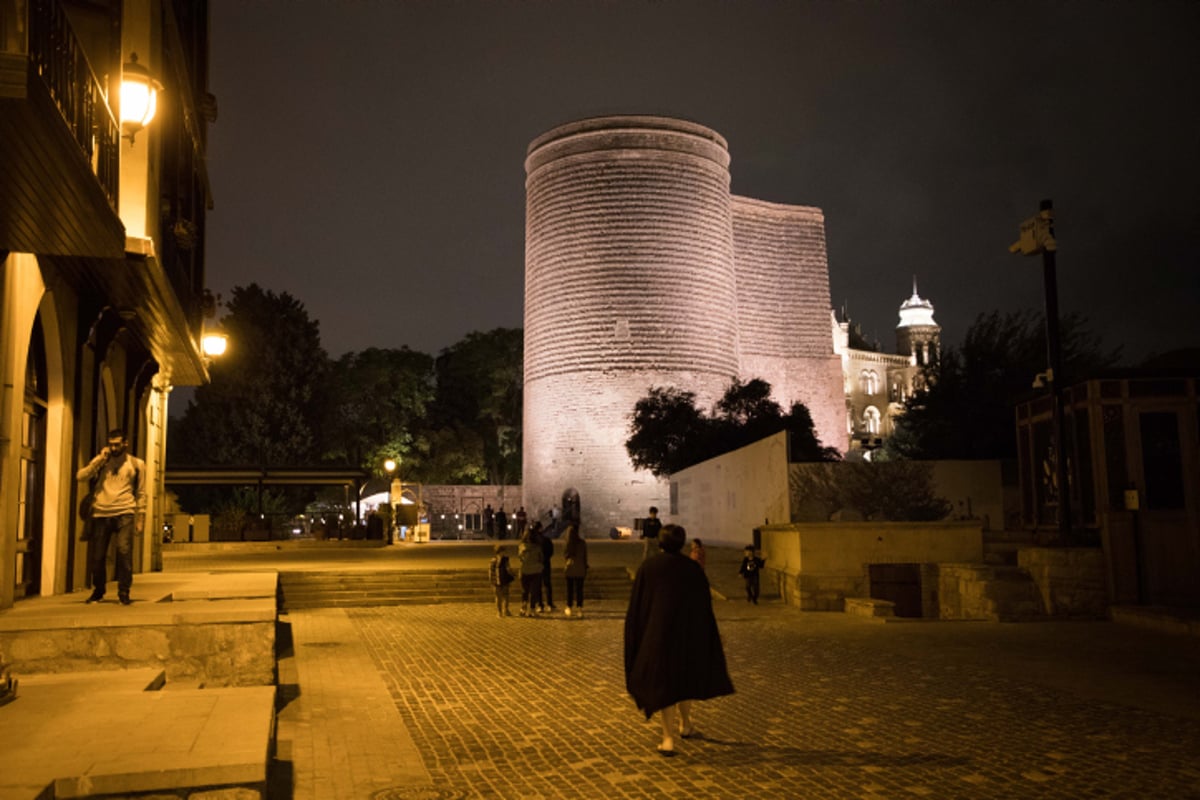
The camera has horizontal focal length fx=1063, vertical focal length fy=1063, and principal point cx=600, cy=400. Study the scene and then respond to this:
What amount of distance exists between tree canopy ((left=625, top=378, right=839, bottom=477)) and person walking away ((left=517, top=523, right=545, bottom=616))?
24.6m

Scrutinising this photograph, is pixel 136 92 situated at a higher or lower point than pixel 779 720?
higher

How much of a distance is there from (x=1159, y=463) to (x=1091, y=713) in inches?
368

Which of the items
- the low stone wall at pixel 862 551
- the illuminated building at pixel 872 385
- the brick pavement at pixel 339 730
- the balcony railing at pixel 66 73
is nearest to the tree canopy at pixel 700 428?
the low stone wall at pixel 862 551

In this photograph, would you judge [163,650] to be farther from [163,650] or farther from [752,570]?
[752,570]

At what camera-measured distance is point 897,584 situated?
52.4ft

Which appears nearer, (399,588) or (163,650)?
(163,650)

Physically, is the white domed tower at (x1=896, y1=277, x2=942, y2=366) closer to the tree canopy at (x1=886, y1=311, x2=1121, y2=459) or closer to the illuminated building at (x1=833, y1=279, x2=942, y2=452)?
the illuminated building at (x1=833, y1=279, x2=942, y2=452)

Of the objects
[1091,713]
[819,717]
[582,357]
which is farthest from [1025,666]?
[582,357]

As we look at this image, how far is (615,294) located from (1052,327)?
3286 cm

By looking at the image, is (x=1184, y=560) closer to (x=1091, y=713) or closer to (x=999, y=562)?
(x=999, y=562)

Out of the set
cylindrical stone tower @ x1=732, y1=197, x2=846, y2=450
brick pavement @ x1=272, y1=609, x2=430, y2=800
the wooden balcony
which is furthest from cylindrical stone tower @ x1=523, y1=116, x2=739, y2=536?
the wooden balcony

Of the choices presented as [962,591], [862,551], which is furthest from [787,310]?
[962,591]

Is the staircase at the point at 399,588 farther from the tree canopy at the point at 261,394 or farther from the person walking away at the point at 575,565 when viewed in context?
the tree canopy at the point at 261,394

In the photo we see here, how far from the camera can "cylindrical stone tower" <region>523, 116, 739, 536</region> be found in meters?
47.5
